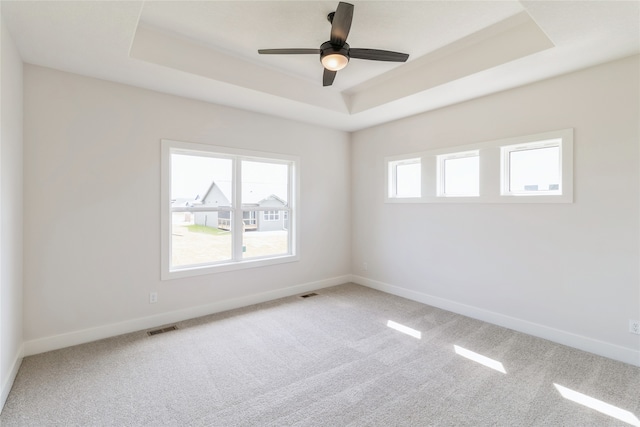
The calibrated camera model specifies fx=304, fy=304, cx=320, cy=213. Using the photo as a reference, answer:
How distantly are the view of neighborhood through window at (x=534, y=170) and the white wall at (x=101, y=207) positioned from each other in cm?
330

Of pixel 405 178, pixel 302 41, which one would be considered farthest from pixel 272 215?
pixel 302 41

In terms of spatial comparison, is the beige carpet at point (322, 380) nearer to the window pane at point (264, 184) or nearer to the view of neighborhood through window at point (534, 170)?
the view of neighborhood through window at point (534, 170)

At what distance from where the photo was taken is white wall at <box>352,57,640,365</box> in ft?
8.85

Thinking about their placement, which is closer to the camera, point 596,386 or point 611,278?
point 596,386

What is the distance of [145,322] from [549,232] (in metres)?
4.40

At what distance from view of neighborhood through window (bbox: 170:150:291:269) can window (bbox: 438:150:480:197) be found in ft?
7.33

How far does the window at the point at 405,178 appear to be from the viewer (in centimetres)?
448

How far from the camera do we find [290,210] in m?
4.73

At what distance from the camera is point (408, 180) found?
182 inches

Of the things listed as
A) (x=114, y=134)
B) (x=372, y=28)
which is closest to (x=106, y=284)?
(x=114, y=134)

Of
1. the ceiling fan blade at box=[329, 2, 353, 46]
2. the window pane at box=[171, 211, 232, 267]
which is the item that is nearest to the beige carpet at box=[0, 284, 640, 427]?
the window pane at box=[171, 211, 232, 267]

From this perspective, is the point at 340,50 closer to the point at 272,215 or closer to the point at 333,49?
the point at 333,49

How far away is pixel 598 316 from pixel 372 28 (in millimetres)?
3359

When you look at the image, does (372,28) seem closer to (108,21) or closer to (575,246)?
(108,21)
